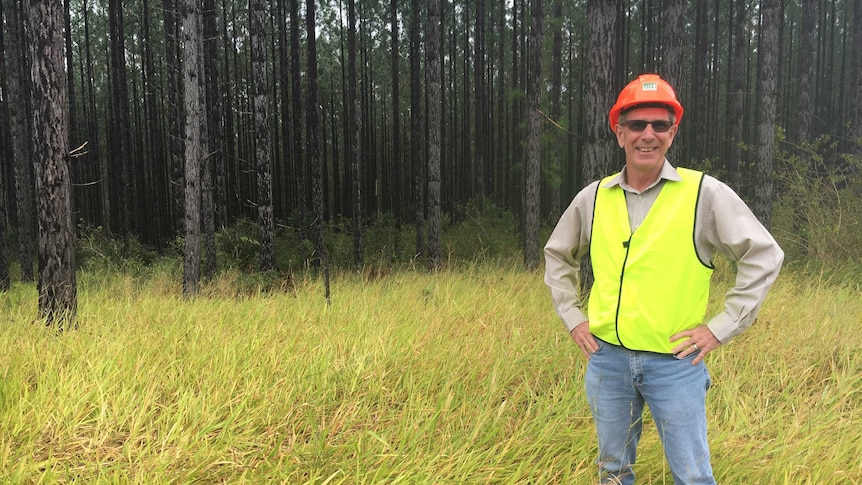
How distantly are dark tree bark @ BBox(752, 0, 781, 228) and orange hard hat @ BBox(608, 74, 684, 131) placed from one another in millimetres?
7658

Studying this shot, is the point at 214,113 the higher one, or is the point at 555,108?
the point at 555,108

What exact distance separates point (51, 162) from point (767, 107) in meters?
9.70

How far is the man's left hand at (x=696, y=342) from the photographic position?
177 cm

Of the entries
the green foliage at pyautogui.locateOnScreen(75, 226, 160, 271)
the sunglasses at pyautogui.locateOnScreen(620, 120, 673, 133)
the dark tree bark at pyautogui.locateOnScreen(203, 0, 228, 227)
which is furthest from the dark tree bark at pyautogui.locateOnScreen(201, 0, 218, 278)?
the sunglasses at pyautogui.locateOnScreen(620, 120, 673, 133)

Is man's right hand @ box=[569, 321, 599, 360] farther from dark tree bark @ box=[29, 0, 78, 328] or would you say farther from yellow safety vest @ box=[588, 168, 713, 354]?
dark tree bark @ box=[29, 0, 78, 328]

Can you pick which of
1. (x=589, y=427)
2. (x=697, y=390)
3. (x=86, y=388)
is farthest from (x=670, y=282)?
(x=86, y=388)

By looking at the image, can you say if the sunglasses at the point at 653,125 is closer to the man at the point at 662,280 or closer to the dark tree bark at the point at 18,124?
the man at the point at 662,280

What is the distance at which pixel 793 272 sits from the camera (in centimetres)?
780

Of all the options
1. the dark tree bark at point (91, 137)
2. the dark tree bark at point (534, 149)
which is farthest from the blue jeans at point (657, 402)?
the dark tree bark at point (91, 137)

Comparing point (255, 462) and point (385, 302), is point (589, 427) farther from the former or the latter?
point (385, 302)

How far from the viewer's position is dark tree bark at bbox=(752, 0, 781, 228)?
8.02 m

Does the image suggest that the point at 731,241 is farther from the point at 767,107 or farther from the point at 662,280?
the point at 767,107

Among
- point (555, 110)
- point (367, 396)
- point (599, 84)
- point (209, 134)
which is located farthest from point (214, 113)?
point (367, 396)

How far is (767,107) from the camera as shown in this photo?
26.5 ft
